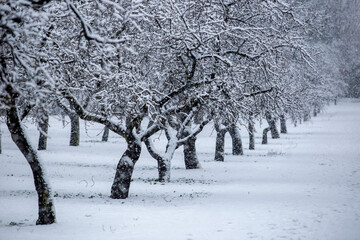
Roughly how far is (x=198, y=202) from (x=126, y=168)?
218 cm

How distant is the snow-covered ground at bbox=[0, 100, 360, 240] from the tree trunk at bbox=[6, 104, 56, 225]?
0.90 ft

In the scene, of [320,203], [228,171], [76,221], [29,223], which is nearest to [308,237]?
[320,203]

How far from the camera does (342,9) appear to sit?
275 ft

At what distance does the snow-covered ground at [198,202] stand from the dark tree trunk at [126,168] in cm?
37

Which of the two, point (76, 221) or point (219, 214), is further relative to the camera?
point (219, 214)

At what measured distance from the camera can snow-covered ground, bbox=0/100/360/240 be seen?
30.2ft

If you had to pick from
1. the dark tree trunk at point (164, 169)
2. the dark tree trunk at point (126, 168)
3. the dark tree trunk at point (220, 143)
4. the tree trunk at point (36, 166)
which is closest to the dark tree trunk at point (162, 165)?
the dark tree trunk at point (164, 169)

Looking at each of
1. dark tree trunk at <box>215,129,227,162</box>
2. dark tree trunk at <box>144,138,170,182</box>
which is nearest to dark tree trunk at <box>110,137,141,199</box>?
dark tree trunk at <box>144,138,170,182</box>

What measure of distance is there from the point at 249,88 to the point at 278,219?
230 inches

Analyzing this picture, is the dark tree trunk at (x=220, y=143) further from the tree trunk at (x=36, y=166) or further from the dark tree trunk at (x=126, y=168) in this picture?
the tree trunk at (x=36, y=166)

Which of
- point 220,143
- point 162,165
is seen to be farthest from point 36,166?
point 220,143

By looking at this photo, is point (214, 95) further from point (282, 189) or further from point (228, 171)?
point (228, 171)

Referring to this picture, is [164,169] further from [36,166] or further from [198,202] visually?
[36,166]

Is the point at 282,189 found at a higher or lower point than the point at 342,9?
lower
